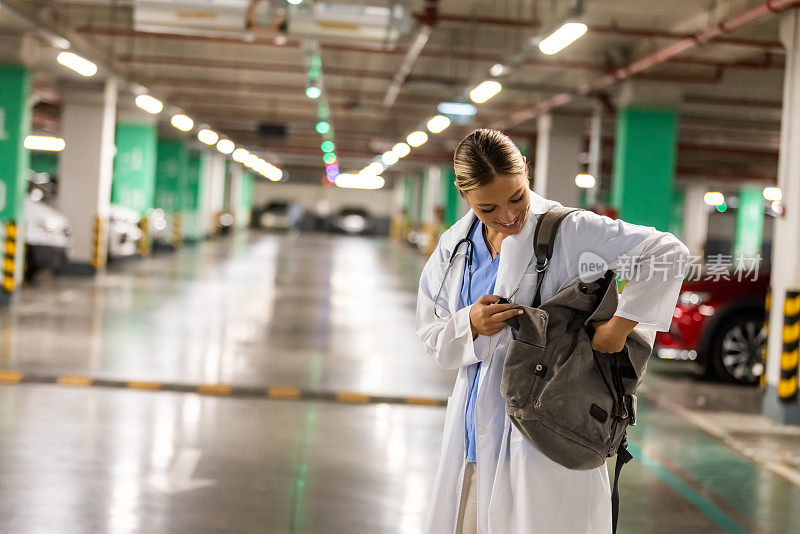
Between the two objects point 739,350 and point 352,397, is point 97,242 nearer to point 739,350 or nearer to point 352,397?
point 352,397

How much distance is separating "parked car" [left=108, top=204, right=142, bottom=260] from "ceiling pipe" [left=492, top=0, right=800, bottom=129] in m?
8.62

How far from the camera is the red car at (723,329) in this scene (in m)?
9.85

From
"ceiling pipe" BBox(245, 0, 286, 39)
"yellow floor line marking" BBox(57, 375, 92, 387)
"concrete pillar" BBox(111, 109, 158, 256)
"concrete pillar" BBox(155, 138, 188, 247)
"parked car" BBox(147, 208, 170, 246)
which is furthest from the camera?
"concrete pillar" BBox(155, 138, 188, 247)

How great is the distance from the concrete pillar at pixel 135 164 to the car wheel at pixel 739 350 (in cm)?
1664

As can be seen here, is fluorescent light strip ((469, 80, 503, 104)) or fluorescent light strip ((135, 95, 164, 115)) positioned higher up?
fluorescent light strip ((135, 95, 164, 115))

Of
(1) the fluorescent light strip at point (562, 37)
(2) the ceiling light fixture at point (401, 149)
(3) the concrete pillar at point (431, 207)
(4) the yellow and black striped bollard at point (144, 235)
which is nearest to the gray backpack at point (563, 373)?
(1) the fluorescent light strip at point (562, 37)

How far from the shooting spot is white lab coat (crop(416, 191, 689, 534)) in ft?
7.70

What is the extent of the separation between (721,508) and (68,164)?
52.7ft

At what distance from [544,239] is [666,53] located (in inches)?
431

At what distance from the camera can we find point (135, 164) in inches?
956

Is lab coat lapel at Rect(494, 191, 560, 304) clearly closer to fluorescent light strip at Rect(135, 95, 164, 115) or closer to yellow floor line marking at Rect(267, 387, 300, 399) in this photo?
yellow floor line marking at Rect(267, 387, 300, 399)

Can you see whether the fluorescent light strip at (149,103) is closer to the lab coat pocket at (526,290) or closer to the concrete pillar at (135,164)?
the concrete pillar at (135,164)

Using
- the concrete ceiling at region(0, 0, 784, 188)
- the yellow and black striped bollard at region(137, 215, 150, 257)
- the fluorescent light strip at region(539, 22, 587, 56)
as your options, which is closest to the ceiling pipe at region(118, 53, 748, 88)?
the concrete ceiling at region(0, 0, 784, 188)

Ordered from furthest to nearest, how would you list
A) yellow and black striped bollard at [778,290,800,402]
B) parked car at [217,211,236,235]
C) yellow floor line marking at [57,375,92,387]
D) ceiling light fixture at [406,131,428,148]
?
parked car at [217,211,236,235], ceiling light fixture at [406,131,428,148], yellow and black striped bollard at [778,290,800,402], yellow floor line marking at [57,375,92,387]
